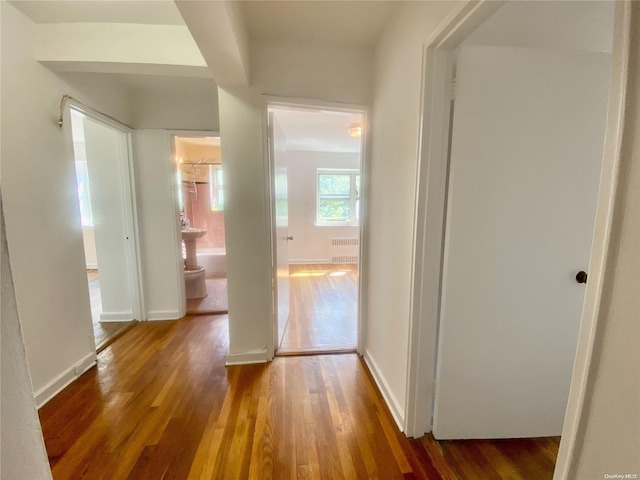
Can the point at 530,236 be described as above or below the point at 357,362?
above

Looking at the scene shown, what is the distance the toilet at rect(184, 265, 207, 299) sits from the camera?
3.60 metres

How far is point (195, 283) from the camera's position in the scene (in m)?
3.68

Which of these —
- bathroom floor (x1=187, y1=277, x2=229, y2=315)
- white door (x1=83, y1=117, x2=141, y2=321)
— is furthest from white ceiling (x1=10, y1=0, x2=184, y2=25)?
bathroom floor (x1=187, y1=277, x2=229, y2=315)

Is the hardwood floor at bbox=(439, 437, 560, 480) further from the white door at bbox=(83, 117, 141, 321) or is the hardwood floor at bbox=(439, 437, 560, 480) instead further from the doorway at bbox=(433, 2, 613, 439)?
the white door at bbox=(83, 117, 141, 321)

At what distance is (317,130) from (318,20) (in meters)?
2.37

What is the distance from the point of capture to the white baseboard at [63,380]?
1746 millimetres

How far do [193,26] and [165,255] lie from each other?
2364 mm

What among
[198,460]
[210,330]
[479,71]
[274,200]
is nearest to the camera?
[479,71]

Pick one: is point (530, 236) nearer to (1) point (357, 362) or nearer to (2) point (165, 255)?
(1) point (357, 362)

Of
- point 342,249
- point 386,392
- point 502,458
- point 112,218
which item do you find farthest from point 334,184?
point 502,458

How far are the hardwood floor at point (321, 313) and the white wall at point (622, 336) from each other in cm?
198

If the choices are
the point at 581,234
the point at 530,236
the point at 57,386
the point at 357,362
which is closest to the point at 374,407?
the point at 357,362

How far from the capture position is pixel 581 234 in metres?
1.29

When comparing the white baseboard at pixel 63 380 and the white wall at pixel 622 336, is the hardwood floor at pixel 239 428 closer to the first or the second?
the white baseboard at pixel 63 380
